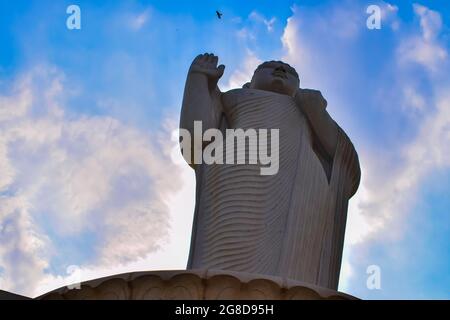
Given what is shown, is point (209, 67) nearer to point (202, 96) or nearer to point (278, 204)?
point (202, 96)

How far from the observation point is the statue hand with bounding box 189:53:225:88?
8.95 metres

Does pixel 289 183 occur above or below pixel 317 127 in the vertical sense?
below

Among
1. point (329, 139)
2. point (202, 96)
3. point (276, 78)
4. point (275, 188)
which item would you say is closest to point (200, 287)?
point (275, 188)

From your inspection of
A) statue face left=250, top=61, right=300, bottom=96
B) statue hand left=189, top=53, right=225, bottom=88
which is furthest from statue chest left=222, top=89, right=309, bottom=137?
statue face left=250, top=61, right=300, bottom=96

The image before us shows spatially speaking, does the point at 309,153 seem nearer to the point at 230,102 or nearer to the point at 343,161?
the point at 343,161

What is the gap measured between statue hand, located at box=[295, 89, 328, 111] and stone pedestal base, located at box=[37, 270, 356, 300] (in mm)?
3135

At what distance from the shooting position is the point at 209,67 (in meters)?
8.98

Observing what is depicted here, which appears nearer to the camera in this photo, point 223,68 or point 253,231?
point 253,231

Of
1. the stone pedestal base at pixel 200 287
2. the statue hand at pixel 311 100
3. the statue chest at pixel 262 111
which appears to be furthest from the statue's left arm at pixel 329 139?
the stone pedestal base at pixel 200 287
